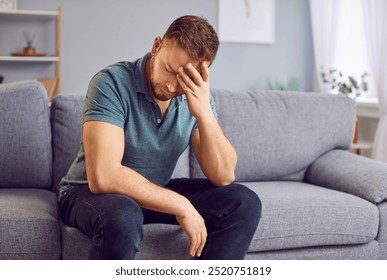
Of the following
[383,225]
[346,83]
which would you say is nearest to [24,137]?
[383,225]

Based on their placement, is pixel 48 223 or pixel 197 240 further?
pixel 48 223

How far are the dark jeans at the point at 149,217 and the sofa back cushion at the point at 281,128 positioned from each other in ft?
2.10

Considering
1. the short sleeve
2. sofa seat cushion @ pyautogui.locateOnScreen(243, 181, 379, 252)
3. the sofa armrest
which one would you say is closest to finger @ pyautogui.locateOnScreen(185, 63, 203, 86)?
the short sleeve

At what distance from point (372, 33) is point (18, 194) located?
3.01m

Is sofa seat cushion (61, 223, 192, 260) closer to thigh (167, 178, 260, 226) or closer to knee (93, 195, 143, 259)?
thigh (167, 178, 260, 226)

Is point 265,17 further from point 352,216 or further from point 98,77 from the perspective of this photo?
point 98,77

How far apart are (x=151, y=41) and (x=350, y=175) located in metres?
3.17

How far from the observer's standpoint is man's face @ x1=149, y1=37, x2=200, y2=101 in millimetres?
1718

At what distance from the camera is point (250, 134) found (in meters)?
2.58

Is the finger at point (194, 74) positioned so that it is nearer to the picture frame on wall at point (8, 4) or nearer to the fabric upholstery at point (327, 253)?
the fabric upholstery at point (327, 253)

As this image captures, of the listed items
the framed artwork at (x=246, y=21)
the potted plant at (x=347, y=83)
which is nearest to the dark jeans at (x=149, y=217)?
the potted plant at (x=347, y=83)

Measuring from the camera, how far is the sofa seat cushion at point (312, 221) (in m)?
2.06

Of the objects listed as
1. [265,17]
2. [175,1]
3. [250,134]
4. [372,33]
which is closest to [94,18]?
[175,1]
